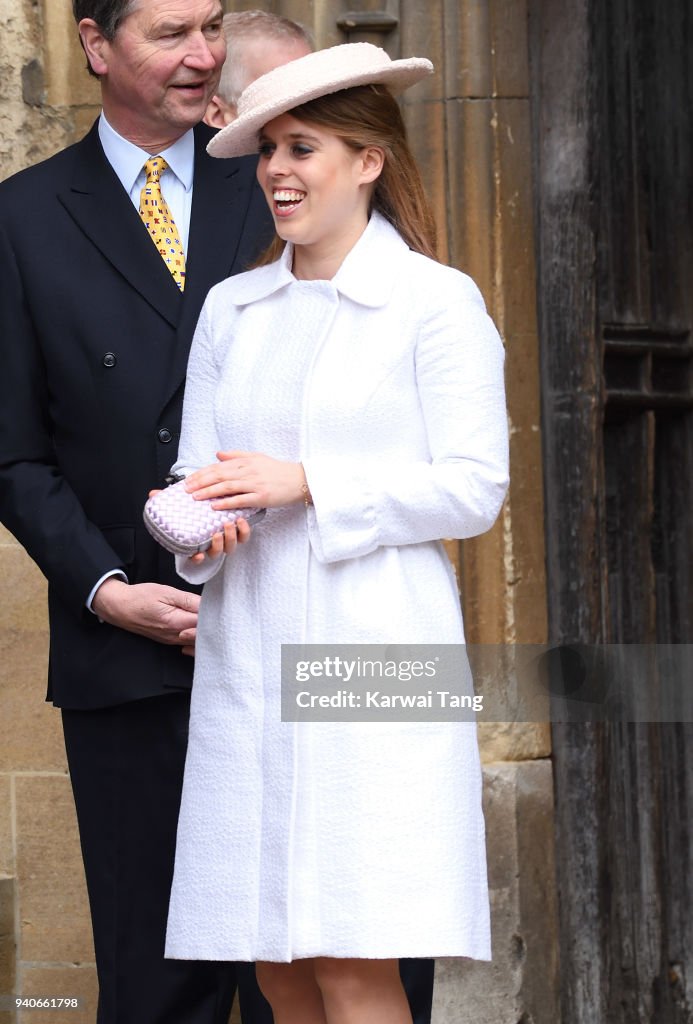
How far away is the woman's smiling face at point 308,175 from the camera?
8.89ft

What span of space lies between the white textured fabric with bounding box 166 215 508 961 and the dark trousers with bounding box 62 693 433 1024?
0.38 meters

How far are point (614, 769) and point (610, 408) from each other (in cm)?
86

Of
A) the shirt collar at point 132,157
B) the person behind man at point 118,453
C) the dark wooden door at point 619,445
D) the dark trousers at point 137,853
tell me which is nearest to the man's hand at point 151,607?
the person behind man at point 118,453

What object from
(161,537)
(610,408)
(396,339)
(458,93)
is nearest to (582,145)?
(458,93)

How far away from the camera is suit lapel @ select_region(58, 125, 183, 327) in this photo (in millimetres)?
3148

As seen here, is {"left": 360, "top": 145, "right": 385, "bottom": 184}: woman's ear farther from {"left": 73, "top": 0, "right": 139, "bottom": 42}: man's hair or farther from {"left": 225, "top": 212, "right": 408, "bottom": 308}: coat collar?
{"left": 73, "top": 0, "right": 139, "bottom": 42}: man's hair

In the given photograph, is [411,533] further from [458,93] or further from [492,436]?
[458,93]

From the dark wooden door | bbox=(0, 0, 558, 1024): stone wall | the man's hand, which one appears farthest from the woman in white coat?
the dark wooden door

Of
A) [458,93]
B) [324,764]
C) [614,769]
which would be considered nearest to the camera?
[324,764]

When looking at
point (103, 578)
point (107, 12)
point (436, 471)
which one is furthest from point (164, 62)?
point (436, 471)

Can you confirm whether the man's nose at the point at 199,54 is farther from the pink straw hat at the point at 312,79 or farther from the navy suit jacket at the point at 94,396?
the pink straw hat at the point at 312,79

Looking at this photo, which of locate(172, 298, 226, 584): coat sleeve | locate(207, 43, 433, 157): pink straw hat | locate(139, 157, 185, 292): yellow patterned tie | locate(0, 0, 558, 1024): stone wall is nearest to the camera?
locate(207, 43, 433, 157): pink straw hat

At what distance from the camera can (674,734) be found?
4512 millimetres

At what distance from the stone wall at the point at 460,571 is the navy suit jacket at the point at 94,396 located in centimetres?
107
